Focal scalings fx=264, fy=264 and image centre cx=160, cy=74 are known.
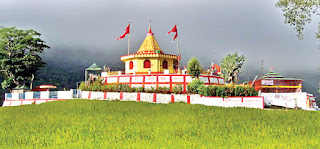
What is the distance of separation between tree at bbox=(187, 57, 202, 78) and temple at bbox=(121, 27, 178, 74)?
7613 mm

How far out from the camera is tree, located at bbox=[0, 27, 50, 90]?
49.6 metres

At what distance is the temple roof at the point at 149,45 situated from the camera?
151 ft

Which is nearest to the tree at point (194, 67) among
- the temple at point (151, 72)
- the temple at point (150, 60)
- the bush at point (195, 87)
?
the temple at point (151, 72)

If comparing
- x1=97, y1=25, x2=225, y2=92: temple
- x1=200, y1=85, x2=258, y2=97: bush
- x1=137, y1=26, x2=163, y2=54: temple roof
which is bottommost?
x1=200, y1=85, x2=258, y2=97: bush

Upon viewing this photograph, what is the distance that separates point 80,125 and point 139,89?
63.1 ft

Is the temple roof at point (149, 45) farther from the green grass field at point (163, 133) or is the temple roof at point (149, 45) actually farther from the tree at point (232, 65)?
the green grass field at point (163, 133)

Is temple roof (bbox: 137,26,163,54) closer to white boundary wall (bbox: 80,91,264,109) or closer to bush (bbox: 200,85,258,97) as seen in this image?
white boundary wall (bbox: 80,91,264,109)

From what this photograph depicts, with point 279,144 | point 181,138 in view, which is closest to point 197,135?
point 181,138

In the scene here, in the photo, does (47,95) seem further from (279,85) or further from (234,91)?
(279,85)

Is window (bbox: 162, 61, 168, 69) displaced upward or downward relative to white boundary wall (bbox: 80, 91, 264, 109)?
upward

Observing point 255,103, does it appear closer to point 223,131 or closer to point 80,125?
point 223,131

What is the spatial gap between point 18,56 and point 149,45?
2645 centimetres

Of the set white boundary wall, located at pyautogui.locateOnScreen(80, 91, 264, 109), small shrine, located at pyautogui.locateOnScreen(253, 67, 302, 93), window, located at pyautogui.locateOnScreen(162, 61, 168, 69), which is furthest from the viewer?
window, located at pyautogui.locateOnScreen(162, 61, 168, 69)

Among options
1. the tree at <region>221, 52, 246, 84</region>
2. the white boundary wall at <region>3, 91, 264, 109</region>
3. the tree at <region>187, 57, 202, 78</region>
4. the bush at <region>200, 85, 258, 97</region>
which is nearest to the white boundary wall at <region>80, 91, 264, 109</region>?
the white boundary wall at <region>3, 91, 264, 109</region>
